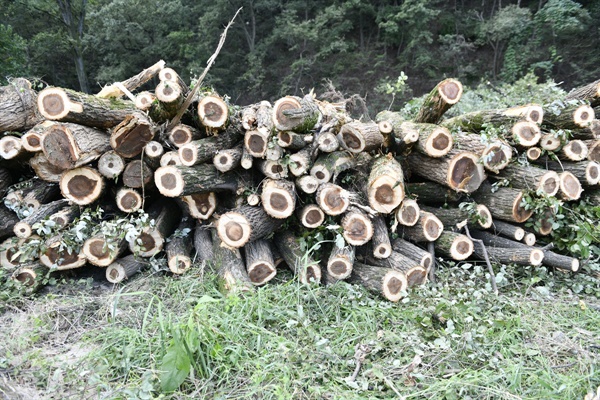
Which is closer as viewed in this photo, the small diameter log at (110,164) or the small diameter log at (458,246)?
the small diameter log at (110,164)

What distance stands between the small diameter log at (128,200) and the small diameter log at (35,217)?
1.85ft

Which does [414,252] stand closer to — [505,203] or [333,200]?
[333,200]

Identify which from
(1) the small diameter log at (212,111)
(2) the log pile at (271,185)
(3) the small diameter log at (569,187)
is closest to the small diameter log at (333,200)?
(2) the log pile at (271,185)

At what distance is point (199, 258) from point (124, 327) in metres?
0.96

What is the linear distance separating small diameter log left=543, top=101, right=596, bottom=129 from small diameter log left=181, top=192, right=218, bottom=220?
315cm

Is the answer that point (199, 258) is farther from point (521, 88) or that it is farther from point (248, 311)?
point (521, 88)

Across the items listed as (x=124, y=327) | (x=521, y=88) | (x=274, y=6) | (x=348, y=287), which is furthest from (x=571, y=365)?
(x=274, y=6)

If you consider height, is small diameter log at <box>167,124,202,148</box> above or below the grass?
above

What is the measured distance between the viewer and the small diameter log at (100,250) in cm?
311

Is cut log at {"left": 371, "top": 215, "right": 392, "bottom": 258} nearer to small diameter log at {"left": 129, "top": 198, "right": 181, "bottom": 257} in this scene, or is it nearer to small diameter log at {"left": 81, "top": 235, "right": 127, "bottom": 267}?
small diameter log at {"left": 129, "top": 198, "right": 181, "bottom": 257}

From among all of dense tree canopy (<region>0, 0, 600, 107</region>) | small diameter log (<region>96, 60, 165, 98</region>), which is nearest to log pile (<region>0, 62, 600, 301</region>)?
small diameter log (<region>96, 60, 165, 98</region>)

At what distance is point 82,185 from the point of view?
3.19m

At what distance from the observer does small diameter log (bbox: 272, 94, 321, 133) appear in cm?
320

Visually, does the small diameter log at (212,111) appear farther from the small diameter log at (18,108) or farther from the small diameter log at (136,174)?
the small diameter log at (18,108)
